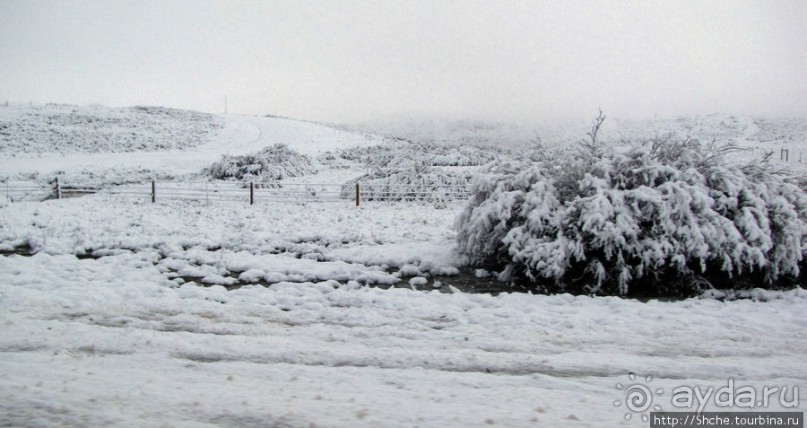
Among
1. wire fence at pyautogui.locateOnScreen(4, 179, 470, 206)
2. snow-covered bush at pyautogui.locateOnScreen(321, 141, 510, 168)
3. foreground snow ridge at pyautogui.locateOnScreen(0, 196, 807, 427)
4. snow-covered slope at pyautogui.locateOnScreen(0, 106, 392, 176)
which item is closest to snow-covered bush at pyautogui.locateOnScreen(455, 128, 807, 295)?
foreground snow ridge at pyautogui.locateOnScreen(0, 196, 807, 427)

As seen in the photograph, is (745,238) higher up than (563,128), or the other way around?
(563,128)

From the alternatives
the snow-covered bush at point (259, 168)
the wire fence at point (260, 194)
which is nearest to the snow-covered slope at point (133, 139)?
the snow-covered bush at point (259, 168)

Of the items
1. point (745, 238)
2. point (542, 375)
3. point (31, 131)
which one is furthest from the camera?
point (31, 131)

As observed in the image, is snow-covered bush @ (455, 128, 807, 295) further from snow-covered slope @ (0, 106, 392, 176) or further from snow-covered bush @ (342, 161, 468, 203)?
snow-covered slope @ (0, 106, 392, 176)

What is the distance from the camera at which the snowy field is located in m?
3.69

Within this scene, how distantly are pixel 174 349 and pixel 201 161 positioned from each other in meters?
35.8

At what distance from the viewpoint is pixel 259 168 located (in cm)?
2950

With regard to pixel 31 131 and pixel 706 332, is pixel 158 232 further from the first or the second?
pixel 31 131

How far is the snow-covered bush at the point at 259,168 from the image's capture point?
95.1ft

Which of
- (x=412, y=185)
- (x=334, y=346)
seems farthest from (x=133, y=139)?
(x=334, y=346)

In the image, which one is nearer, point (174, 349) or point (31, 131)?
point (174, 349)

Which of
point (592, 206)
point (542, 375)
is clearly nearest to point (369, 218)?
point (592, 206)

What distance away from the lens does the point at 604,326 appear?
19.4ft

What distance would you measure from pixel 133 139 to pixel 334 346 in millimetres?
49079
